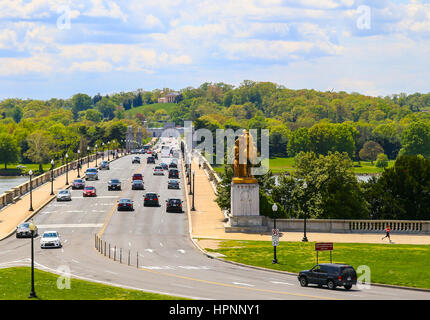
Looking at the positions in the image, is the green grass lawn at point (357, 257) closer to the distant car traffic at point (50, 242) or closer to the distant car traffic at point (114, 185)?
the distant car traffic at point (50, 242)

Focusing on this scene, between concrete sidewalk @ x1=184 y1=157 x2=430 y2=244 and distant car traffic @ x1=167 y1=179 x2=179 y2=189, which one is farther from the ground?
distant car traffic @ x1=167 y1=179 x2=179 y2=189

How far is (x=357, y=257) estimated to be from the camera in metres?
46.9

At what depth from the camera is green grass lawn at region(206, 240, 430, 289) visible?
40.5m

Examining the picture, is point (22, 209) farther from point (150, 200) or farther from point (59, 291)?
point (59, 291)

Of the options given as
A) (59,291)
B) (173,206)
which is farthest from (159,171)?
(59,291)

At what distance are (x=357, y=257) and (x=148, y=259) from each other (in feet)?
42.9

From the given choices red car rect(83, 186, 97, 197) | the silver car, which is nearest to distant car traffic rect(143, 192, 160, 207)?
the silver car

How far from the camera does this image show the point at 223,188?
233 feet

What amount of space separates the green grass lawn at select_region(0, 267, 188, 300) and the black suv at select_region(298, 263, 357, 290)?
301 inches

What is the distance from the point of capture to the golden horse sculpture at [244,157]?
61531 mm

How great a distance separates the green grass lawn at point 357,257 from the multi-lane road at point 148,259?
1.80m

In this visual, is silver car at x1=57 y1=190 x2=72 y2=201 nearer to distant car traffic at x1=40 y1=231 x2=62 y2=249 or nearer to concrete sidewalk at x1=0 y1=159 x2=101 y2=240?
concrete sidewalk at x1=0 y1=159 x2=101 y2=240
